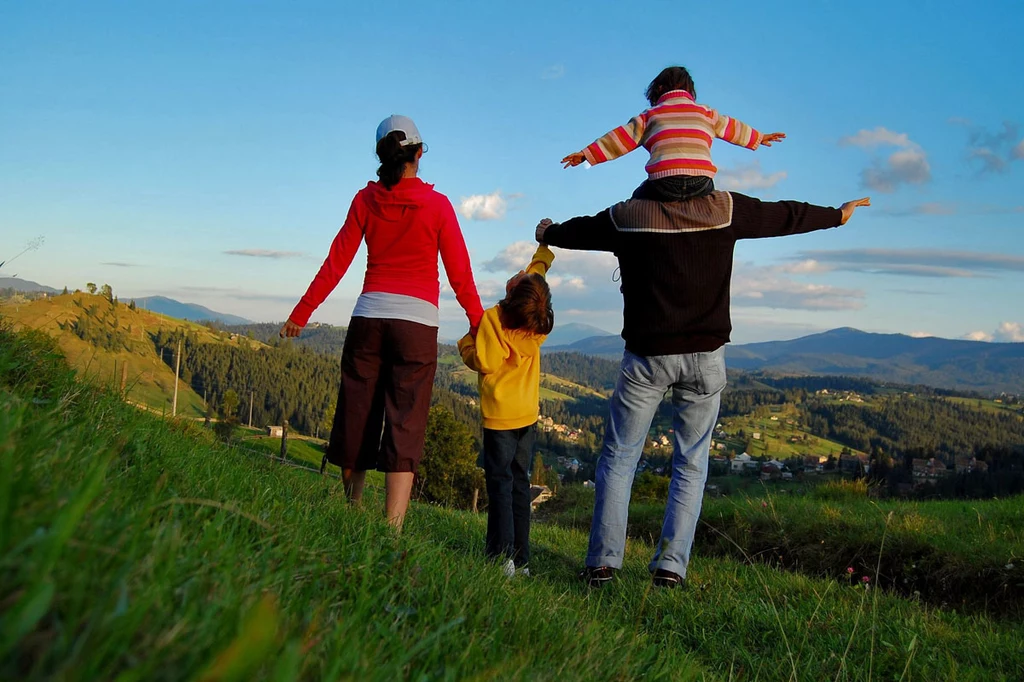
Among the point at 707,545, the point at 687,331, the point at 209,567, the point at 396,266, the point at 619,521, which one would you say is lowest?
the point at 707,545

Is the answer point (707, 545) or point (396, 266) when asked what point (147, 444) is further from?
point (707, 545)

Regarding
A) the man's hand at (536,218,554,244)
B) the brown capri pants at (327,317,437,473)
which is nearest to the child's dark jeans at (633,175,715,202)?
the man's hand at (536,218,554,244)

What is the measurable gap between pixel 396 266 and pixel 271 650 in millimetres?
3704

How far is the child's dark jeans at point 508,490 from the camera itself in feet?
15.0

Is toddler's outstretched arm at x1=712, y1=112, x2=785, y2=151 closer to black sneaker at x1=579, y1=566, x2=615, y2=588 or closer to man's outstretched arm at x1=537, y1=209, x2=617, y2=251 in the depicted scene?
man's outstretched arm at x1=537, y1=209, x2=617, y2=251

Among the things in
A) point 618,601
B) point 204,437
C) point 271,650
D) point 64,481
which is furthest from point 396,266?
point 271,650

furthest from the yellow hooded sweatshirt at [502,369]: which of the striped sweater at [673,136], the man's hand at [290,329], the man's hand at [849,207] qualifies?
the man's hand at [849,207]

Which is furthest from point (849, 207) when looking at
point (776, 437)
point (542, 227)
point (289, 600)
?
point (776, 437)

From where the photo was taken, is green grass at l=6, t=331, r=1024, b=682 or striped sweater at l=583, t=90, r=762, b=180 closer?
green grass at l=6, t=331, r=1024, b=682

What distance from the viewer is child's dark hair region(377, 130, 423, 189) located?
4672 millimetres

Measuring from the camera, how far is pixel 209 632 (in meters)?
1.14

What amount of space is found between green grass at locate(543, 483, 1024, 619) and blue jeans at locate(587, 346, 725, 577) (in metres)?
0.52

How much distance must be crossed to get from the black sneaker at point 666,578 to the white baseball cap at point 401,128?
3305 mm

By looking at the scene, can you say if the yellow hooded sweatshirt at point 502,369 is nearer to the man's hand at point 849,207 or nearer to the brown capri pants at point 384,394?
the brown capri pants at point 384,394
